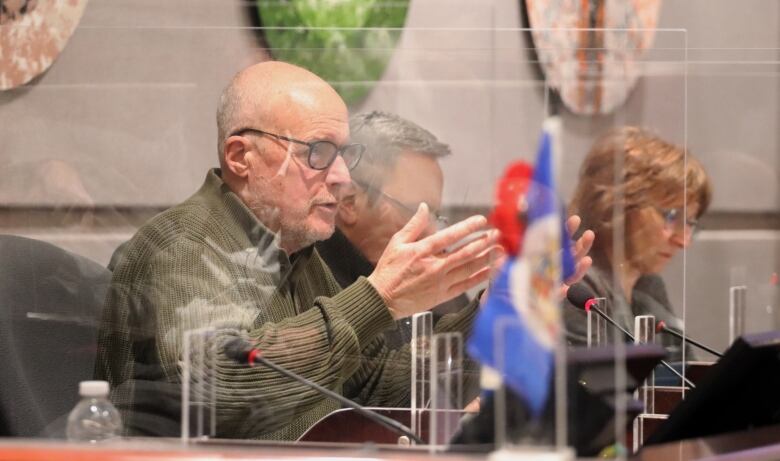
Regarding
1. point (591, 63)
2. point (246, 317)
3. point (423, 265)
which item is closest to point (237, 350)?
point (246, 317)

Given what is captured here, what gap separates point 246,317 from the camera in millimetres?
2055

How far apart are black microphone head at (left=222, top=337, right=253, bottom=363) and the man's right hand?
31 centimetres

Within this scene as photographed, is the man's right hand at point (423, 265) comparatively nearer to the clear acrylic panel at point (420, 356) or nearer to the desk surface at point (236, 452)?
the clear acrylic panel at point (420, 356)

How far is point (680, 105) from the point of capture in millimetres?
2062

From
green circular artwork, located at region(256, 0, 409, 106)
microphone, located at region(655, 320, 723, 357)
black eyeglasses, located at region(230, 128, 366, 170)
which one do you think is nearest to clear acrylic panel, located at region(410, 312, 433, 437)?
black eyeglasses, located at region(230, 128, 366, 170)

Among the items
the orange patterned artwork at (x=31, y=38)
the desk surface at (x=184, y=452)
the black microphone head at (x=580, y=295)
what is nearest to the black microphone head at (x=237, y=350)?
Result: the desk surface at (x=184, y=452)

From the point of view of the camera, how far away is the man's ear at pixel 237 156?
2154 millimetres

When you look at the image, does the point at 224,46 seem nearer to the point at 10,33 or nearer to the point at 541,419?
the point at 10,33

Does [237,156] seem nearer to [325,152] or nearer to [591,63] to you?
[325,152]

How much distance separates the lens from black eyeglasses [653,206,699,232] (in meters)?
2.34

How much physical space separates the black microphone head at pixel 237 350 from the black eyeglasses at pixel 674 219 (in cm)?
84

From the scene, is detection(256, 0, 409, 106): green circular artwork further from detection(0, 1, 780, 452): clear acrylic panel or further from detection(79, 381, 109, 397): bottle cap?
detection(79, 381, 109, 397): bottle cap

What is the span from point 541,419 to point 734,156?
6.28ft

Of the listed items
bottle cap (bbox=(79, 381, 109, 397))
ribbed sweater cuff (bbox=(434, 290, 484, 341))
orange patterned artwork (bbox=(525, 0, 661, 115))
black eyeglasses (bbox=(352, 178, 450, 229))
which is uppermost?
orange patterned artwork (bbox=(525, 0, 661, 115))
